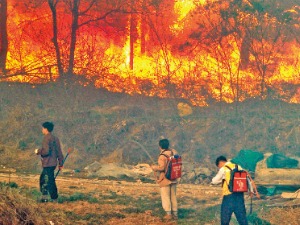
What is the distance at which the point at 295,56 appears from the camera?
33.2m

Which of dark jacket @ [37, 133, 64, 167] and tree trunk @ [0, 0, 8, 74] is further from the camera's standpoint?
tree trunk @ [0, 0, 8, 74]

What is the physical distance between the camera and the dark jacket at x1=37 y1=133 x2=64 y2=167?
15531mm

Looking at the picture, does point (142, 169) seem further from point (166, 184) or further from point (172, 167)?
point (172, 167)

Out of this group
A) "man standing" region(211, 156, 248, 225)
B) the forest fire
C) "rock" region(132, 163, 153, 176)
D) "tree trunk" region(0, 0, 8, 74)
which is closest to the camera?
"man standing" region(211, 156, 248, 225)

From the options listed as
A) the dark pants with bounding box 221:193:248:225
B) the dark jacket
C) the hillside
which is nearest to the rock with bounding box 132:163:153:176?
the hillside

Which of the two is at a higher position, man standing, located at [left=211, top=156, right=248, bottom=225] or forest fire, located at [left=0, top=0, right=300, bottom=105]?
forest fire, located at [left=0, top=0, right=300, bottom=105]

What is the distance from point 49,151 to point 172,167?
10.7 ft

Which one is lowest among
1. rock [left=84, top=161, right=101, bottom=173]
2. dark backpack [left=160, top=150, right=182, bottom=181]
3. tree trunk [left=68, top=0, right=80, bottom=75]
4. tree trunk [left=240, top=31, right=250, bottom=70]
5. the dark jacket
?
rock [left=84, top=161, right=101, bottom=173]

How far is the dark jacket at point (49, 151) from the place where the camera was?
1553 centimetres

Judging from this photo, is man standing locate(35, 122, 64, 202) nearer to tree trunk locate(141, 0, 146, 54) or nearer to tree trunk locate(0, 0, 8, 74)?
tree trunk locate(0, 0, 8, 74)

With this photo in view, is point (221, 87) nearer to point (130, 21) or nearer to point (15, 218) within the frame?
point (130, 21)

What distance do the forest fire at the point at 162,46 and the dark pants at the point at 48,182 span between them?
16427 millimetres

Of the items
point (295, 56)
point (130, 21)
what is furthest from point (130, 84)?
point (295, 56)

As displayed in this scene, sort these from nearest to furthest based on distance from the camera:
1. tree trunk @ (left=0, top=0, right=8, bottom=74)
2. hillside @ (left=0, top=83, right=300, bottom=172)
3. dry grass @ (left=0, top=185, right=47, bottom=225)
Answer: dry grass @ (left=0, top=185, right=47, bottom=225) < hillside @ (left=0, top=83, right=300, bottom=172) < tree trunk @ (left=0, top=0, right=8, bottom=74)
